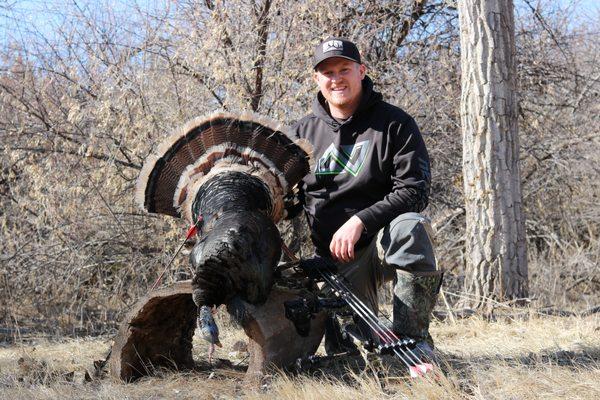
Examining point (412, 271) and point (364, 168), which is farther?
point (364, 168)

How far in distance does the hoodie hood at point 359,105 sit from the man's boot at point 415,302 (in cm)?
108

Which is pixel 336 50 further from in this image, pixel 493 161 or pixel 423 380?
pixel 493 161

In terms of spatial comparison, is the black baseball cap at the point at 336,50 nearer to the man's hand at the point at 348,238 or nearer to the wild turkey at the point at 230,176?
the wild turkey at the point at 230,176

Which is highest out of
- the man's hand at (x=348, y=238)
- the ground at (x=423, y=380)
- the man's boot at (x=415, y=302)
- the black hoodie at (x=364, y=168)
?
the black hoodie at (x=364, y=168)

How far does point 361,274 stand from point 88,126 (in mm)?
3916

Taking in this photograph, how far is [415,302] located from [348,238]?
19.4 inches

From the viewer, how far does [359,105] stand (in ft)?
14.9

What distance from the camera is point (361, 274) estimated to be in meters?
4.55

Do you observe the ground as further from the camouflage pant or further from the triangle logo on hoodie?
the triangle logo on hoodie

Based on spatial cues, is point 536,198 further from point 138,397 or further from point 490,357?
point 138,397

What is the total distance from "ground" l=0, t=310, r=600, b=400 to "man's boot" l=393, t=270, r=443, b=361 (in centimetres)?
23

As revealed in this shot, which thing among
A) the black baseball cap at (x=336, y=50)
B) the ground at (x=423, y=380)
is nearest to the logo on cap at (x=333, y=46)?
the black baseball cap at (x=336, y=50)

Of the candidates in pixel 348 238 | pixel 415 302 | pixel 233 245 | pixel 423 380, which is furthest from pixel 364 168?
pixel 423 380

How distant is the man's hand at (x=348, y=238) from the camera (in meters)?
4.03
